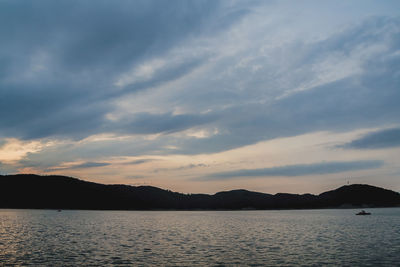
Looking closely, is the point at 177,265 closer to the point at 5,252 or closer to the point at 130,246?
the point at 130,246

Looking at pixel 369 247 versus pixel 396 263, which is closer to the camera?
pixel 396 263

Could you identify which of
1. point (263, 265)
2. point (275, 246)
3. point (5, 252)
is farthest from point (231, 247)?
point (5, 252)

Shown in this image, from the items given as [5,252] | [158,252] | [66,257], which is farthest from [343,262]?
[5,252]

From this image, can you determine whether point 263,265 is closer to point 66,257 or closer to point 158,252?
point 158,252

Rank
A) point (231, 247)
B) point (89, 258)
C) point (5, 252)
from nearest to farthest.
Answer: point (89, 258) → point (5, 252) → point (231, 247)

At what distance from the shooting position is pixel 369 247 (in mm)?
69938

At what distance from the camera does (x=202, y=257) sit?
183 feet

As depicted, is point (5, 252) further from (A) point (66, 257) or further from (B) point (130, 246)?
(B) point (130, 246)

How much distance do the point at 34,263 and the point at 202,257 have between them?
25.9m

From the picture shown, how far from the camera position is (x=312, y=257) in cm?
5625

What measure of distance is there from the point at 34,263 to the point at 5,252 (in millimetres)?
14804

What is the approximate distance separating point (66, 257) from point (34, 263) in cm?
607

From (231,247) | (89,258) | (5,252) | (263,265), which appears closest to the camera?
(263,265)

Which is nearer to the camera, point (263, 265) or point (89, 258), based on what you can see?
point (263, 265)
